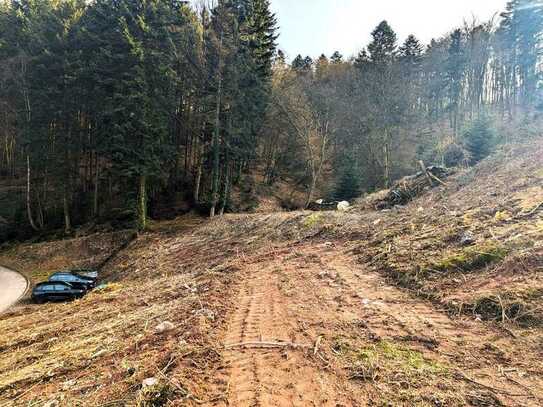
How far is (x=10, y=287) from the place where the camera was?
15.9 meters

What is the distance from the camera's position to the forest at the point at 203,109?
19.6 metres

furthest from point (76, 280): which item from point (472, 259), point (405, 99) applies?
point (405, 99)

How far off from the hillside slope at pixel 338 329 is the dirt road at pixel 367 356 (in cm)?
2

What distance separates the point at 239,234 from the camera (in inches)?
529

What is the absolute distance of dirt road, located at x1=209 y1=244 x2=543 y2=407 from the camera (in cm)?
315

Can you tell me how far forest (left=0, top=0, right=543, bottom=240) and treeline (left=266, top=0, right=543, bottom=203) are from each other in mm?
170

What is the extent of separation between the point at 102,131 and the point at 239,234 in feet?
44.0

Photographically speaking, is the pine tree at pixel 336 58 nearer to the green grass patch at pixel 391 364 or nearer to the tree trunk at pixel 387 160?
the tree trunk at pixel 387 160

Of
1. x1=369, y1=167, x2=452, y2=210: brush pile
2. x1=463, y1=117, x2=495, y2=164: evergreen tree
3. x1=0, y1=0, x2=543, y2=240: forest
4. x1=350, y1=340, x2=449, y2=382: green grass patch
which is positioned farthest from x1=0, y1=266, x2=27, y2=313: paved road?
x1=463, y1=117, x2=495, y2=164: evergreen tree

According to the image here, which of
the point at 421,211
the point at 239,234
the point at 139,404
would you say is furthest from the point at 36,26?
the point at 139,404

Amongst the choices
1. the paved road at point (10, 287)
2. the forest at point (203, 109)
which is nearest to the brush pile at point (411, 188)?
the forest at point (203, 109)

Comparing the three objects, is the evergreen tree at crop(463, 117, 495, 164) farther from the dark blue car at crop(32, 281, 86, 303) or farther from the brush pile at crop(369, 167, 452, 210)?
the dark blue car at crop(32, 281, 86, 303)

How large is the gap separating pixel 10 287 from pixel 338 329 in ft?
56.4

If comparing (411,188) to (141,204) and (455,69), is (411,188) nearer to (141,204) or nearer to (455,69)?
(141,204)
